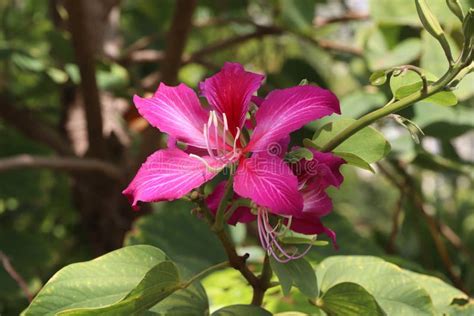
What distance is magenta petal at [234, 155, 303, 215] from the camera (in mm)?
317

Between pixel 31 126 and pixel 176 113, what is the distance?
0.67m

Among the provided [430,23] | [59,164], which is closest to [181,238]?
[59,164]

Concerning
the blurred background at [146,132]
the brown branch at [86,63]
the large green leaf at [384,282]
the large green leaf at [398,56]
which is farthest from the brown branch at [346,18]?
the large green leaf at [384,282]

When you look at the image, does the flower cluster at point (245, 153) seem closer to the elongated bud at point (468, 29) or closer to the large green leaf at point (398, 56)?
the elongated bud at point (468, 29)

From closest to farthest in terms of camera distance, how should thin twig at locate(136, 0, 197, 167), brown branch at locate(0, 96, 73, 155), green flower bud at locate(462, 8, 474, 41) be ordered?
green flower bud at locate(462, 8, 474, 41)
thin twig at locate(136, 0, 197, 167)
brown branch at locate(0, 96, 73, 155)

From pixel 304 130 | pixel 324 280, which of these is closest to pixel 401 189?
pixel 304 130

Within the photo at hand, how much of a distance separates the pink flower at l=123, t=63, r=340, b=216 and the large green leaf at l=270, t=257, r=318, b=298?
43mm

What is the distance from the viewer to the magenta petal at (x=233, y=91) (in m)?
0.36

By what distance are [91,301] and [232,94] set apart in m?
0.12

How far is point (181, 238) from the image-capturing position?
2.36 feet

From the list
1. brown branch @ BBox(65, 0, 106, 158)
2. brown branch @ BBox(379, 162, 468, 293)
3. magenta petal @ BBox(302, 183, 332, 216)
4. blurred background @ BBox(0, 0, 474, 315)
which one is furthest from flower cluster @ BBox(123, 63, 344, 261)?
brown branch @ BBox(379, 162, 468, 293)

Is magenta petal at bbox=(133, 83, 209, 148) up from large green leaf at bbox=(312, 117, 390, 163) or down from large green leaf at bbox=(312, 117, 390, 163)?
up

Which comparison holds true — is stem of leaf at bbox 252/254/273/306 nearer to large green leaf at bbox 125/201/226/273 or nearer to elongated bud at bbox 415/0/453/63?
elongated bud at bbox 415/0/453/63

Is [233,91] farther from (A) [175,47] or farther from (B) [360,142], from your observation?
(A) [175,47]
